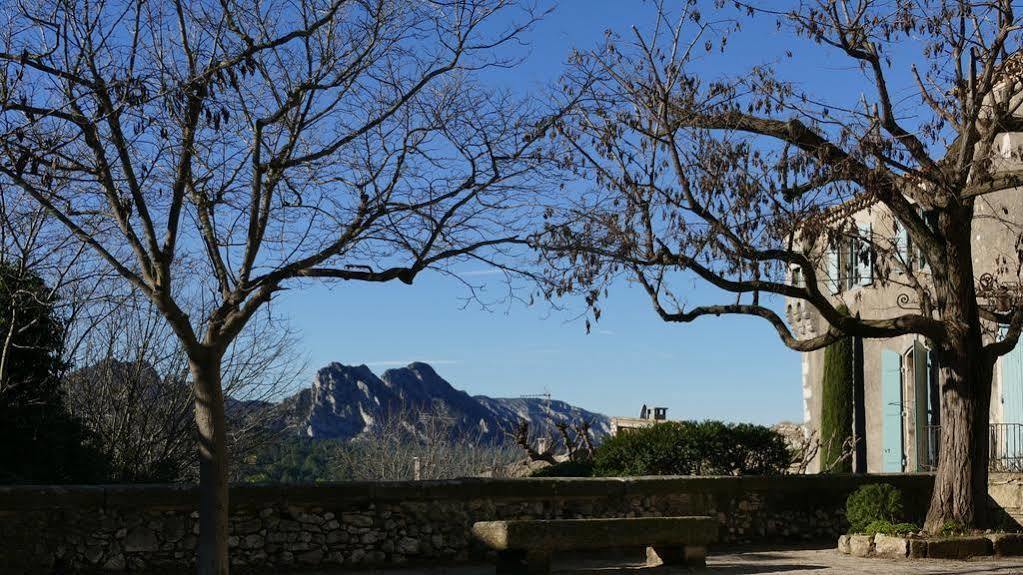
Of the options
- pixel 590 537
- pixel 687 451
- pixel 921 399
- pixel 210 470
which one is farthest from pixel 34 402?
pixel 921 399

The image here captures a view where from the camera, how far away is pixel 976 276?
17.3 metres

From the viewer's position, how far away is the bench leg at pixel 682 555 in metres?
10.9

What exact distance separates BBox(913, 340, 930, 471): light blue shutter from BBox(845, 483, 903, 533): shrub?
6.22 meters

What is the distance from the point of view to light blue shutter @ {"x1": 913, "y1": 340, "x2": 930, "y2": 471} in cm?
1870

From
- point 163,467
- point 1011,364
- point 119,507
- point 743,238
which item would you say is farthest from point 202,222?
point 1011,364

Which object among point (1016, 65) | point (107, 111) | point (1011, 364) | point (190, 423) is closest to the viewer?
point (107, 111)

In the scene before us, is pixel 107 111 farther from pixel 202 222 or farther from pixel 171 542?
pixel 171 542

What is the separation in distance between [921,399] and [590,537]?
10.3m

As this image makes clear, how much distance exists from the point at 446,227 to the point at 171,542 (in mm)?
3997

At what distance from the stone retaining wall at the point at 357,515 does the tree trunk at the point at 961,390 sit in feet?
5.11

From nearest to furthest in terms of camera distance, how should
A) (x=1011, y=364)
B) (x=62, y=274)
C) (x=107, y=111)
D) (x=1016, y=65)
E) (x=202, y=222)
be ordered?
1. (x=107, y=111)
2. (x=202, y=222)
3. (x=1016, y=65)
4. (x=62, y=274)
5. (x=1011, y=364)

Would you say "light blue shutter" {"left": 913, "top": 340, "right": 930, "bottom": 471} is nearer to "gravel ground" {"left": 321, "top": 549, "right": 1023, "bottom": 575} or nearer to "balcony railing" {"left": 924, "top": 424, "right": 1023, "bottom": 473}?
"balcony railing" {"left": 924, "top": 424, "right": 1023, "bottom": 473}

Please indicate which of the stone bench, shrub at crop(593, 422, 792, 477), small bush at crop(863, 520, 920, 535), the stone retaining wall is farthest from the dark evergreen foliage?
small bush at crop(863, 520, 920, 535)

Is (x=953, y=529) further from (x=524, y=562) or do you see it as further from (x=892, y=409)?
(x=892, y=409)
